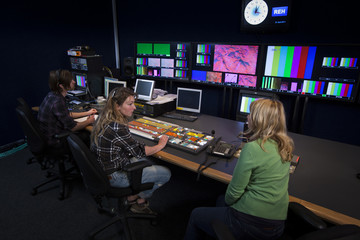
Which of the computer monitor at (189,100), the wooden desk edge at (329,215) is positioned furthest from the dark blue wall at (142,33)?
the wooden desk edge at (329,215)

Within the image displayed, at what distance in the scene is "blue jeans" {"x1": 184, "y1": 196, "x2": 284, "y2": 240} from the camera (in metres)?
1.28

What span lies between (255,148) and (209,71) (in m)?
2.36

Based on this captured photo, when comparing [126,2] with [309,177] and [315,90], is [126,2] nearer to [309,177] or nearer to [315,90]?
[315,90]

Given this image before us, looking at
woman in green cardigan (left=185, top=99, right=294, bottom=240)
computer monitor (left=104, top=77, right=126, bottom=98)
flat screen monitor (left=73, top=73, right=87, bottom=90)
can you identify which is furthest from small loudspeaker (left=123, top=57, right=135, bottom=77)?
woman in green cardigan (left=185, top=99, right=294, bottom=240)

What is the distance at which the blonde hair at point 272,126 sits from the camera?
49.8 inches

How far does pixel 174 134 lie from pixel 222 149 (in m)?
0.50

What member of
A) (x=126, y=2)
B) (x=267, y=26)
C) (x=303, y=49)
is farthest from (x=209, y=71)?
(x=126, y=2)

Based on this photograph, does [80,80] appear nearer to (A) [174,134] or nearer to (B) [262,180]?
(A) [174,134]

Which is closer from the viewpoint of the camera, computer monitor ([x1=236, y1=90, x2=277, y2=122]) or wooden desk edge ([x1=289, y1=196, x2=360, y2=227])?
wooden desk edge ([x1=289, y1=196, x2=360, y2=227])

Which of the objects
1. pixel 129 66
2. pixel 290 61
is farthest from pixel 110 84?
pixel 290 61

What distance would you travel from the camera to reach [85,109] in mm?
3062

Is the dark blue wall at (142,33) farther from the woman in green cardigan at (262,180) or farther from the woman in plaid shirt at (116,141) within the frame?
the woman in plaid shirt at (116,141)

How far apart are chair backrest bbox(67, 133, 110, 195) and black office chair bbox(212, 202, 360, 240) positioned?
839 millimetres

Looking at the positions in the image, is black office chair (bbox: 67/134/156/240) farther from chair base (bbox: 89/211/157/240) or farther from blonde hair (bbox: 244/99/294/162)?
blonde hair (bbox: 244/99/294/162)
